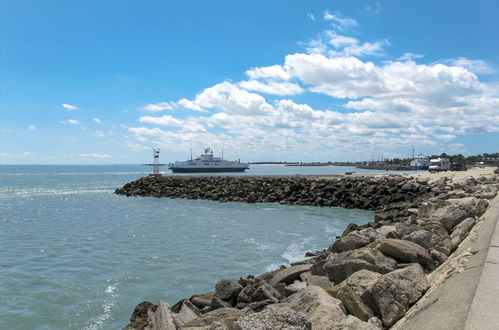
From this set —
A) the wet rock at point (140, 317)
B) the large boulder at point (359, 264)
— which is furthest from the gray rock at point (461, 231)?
the wet rock at point (140, 317)

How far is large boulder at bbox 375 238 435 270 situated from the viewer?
20.3 ft

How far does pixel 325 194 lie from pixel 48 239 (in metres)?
19.6

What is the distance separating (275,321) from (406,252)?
3513mm

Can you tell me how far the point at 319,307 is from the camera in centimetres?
417

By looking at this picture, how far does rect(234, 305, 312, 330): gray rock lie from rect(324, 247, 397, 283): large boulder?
238 cm

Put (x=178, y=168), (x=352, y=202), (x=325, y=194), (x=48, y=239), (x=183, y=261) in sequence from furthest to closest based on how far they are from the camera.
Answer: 1. (x=178, y=168)
2. (x=325, y=194)
3. (x=352, y=202)
4. (x=48, y=239)
5. (x=183, y=261)

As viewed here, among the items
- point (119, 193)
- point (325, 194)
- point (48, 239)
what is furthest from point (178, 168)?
point (48, 239)

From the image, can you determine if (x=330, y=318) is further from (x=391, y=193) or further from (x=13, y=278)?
(x=391, y=193)

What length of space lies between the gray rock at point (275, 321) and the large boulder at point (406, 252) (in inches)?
125

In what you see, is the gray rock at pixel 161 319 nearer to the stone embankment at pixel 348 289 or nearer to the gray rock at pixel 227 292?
the stone embankment at pixel 348 289

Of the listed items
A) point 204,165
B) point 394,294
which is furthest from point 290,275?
point 204,165

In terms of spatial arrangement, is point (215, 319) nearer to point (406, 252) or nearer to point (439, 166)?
point (406, 252)

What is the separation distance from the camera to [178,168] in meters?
98.3

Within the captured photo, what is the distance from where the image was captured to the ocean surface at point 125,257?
7867 mm
